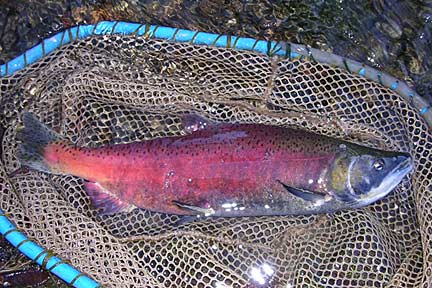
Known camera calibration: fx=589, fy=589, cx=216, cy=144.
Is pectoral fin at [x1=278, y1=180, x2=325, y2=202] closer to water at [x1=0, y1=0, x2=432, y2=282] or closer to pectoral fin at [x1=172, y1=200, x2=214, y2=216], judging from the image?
pectoral fin at [x1=172, y1=200, x2=214, y2=216]

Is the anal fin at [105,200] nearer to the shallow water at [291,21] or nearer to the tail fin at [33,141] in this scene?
the tail fin at [33,141]

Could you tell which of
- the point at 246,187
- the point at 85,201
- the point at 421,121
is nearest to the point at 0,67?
the point at 85,201

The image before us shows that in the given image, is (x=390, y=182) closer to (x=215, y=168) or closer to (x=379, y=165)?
(x=379, y=165)

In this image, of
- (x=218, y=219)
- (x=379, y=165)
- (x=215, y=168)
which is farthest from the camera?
(x=218, y=219)

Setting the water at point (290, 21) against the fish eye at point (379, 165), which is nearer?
the fish eye at point (379, 165)

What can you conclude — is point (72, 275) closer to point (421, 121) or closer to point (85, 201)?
point (85, 201)

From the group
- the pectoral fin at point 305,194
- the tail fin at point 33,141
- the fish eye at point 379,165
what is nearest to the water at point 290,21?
the tail fin at point 33,141

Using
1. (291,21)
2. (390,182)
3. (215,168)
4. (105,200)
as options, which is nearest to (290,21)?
(291,21)
